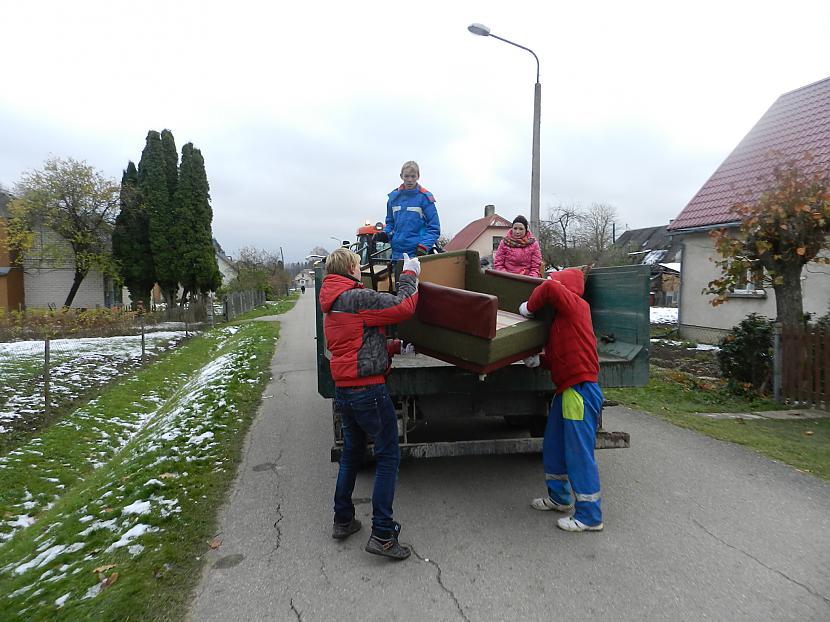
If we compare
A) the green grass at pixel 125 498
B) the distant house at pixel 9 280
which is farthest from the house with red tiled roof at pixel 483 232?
the green grass at pixel 125 498

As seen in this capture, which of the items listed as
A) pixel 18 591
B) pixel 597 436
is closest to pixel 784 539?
pixel 597 436

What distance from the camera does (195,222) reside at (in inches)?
988

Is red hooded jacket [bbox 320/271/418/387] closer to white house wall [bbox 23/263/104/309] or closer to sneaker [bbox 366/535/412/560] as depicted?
Result: sneaker [bbox 366/535/412/560]

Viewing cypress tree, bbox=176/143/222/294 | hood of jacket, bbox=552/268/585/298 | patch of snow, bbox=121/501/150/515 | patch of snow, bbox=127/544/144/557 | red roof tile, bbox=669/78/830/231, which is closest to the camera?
patch of snow, bbox=127/544/144/557

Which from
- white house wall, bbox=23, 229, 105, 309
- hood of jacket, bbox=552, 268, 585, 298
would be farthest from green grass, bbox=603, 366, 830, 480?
white house wall, bbox=23, 229, 105, 309

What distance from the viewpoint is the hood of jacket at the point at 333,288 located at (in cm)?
315

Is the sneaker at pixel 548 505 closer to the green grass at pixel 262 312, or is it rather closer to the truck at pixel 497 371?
the truck at pixel 497 371

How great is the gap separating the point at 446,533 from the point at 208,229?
2537 centimetres

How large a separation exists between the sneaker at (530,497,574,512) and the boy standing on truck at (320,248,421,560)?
1103 millimetres

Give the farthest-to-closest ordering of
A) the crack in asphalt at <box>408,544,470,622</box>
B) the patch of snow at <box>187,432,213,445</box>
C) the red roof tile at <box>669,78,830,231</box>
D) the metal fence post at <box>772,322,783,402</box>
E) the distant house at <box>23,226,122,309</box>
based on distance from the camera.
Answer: the distant house at <box>23,226,122,309</box>
the red roof tile at <box>669,78,830,231</box>
the metal fence post at <box>772,322,783,402</box>
the patch of snow at <box>187,432,213,445</box>
the crack in asphalt at <box>408,544,470,622</box>

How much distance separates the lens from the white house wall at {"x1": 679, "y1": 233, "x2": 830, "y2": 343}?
12.2 meters

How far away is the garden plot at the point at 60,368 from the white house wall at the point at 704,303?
12.7 m

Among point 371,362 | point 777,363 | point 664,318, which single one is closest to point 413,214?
point 371,362

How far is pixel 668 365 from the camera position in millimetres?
10125
